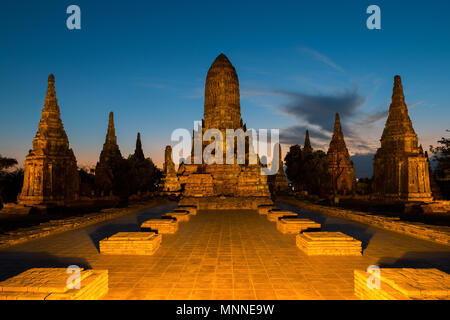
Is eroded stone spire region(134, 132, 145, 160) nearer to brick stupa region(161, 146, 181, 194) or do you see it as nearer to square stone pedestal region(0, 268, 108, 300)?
brick stupa region(161, 146, 181, 194)

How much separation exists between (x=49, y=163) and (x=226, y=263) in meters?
24.4

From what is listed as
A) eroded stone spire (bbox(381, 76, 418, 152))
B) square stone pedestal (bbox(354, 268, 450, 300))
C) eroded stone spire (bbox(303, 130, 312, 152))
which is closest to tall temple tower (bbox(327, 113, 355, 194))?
eroded stone spire (bbox(381, 76, 418, 152))

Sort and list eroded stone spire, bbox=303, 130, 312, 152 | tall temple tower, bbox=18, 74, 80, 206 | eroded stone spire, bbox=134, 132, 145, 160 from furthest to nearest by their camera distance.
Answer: eroded stone spire, bbox=303, 130, 312, 152, eroded stone spire, bbox=134, 132, 145, 160, tall temple tower, bbox=18, 74, 80, 206

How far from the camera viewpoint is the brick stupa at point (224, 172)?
66.5 feet

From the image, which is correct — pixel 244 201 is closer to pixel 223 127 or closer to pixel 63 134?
pixel 223 127

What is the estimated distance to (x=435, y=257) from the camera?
6688mm

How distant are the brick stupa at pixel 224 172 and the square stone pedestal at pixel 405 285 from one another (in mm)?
15238

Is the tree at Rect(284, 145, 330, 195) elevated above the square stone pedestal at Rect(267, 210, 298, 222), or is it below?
above

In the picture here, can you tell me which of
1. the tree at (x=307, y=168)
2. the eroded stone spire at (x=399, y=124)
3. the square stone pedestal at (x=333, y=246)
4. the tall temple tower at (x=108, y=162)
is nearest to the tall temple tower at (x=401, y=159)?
the eroded stone spire at (x=399, y=124)

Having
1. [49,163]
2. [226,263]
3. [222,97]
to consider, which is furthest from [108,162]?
[226,263]

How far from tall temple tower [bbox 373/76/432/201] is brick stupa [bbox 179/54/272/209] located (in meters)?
10.5

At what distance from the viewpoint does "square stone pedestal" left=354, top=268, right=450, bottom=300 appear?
3650mm

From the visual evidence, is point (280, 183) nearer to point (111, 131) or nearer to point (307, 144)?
point (307, 144)

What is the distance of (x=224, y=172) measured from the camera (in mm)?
26172
